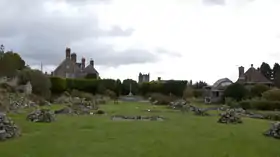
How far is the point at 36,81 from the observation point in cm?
4500

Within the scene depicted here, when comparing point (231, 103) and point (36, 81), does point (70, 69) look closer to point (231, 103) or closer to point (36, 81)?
point (36, 81)

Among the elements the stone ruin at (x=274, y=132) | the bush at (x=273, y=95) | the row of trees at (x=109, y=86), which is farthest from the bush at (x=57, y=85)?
the stone ruin at (x=274, y=132)

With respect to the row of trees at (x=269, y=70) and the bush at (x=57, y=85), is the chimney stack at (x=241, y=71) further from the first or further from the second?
the bush at (x=57, y=85)

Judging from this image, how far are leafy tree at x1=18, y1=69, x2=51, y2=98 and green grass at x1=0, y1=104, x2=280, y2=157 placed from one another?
24.0 m

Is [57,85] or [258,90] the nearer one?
[57,85]

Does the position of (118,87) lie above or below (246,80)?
below

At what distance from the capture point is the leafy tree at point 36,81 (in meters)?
44.9

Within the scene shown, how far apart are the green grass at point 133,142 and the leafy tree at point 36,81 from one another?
2404cm

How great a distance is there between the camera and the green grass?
13.4 metres

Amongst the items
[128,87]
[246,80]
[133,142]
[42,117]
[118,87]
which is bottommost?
[133,142]

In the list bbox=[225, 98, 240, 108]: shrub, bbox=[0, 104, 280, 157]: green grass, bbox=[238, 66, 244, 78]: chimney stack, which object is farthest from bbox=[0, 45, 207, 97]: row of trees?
bbox=[0, 104, 280, 157]: green grass

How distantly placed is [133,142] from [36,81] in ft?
102

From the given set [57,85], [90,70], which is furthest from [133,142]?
[90,70]

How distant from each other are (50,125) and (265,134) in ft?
34.6
